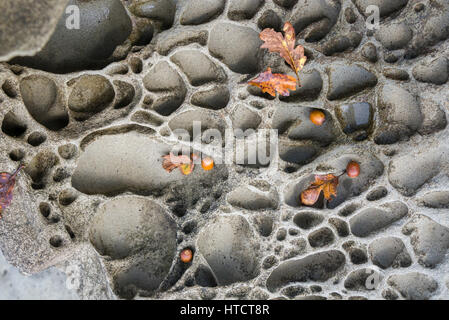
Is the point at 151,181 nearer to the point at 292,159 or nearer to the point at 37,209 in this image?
the point at 37,209

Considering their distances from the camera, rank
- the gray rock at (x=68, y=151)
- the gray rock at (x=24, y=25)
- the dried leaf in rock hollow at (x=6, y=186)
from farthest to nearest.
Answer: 1. the gray rock at (x=68, y=151)
2. the dried leaf in rock hollow at (x=6, y=186)
3. the gray rock at (x=24, y=25)

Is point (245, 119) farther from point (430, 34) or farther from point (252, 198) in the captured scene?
point (430, 34)

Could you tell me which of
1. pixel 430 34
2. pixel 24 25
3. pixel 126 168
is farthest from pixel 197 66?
pixel 430 34

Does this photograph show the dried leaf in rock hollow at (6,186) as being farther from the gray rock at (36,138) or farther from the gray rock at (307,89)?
the gray rock at (307,89)

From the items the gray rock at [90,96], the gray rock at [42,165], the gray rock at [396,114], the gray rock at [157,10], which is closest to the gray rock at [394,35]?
the gray rock at [396,114]

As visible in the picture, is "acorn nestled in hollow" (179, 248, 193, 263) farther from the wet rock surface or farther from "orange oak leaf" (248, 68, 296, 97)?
"orange oak leaf" (248, 68, 296, 97)
